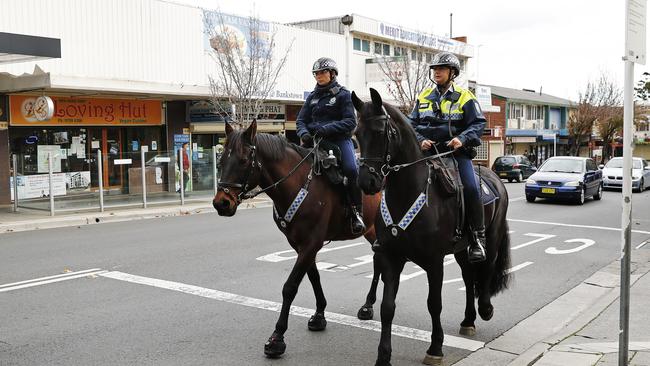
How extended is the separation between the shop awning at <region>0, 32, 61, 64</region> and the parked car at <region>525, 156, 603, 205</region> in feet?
50.3

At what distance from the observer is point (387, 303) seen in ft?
15.8

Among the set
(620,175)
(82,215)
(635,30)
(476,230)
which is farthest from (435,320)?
(620,175)

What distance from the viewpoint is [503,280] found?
645 centimetres

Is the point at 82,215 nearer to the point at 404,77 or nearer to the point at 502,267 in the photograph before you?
the point at 502,267

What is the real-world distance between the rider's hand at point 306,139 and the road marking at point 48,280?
13.7 feet

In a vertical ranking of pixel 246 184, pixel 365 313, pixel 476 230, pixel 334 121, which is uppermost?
pixel 334 121

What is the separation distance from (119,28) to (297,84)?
950 cm

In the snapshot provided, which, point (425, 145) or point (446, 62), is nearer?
point (425, 145)

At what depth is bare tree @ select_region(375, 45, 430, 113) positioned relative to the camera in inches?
1280

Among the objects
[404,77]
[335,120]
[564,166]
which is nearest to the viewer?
[335,120]

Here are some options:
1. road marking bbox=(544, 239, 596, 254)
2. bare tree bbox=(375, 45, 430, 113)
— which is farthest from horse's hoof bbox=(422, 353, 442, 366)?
bare tree bbox=(375, 45, 430, 113)

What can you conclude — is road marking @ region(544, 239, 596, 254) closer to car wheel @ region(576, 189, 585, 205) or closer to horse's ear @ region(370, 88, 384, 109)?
horse's ear @ region(370, 88, 384, 109)

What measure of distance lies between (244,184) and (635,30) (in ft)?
10.9

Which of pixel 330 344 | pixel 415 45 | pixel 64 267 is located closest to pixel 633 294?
pixel 330 344
